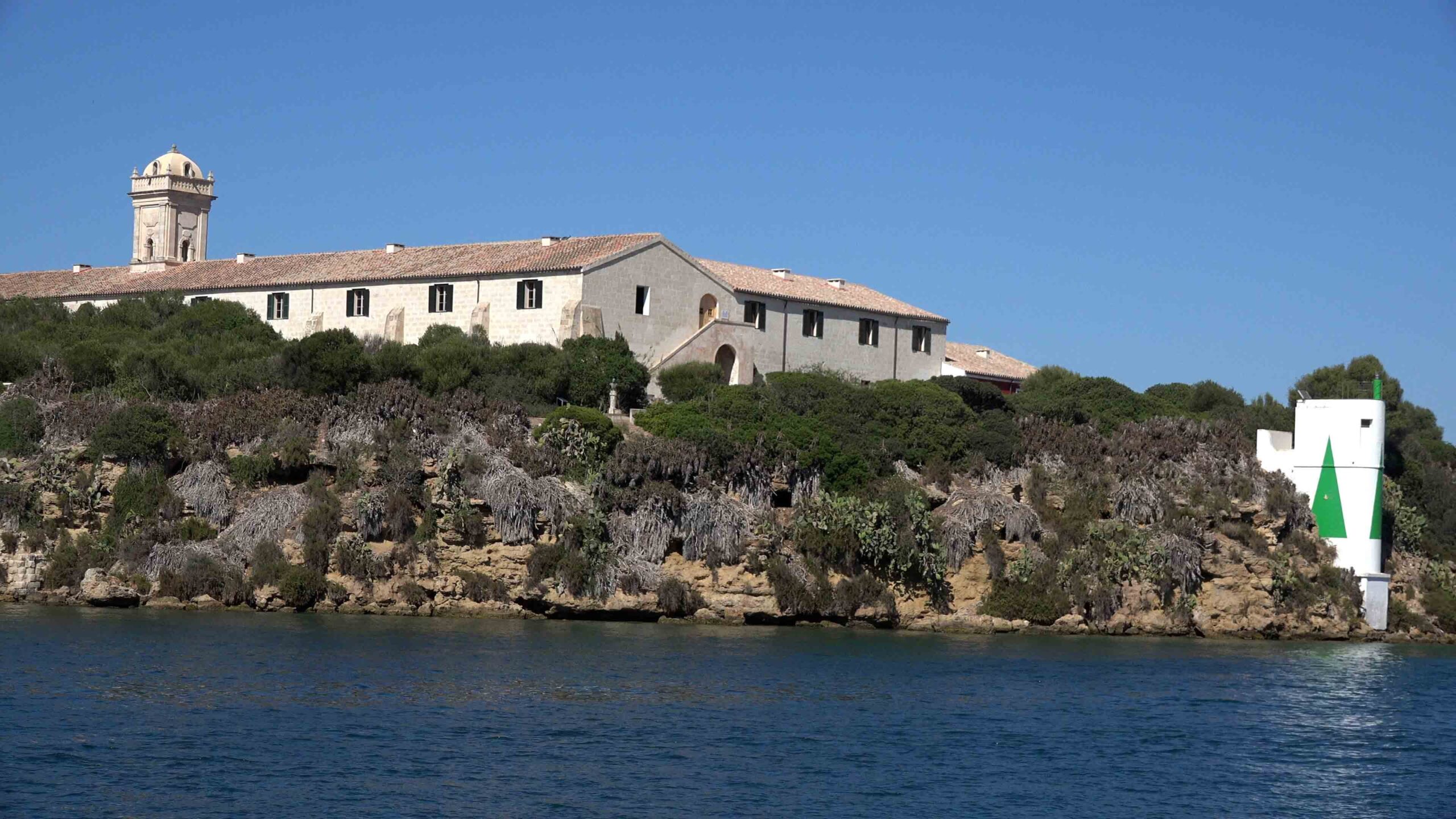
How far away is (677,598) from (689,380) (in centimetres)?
1461

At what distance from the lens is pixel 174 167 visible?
88.2m

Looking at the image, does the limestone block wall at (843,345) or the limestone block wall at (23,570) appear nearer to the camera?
the limestone block wall at (23,570)

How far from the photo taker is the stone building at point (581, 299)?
62.0 meters

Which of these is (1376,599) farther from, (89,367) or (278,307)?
(278,307)

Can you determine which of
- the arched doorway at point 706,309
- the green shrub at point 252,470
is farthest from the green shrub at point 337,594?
the arched doorway at point 706,309

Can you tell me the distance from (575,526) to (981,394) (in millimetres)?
22101

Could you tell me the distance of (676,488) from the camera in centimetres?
4981

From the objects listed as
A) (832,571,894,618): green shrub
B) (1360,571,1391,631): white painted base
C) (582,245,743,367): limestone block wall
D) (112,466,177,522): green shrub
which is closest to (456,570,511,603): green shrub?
(112,466,177,522): green shrub

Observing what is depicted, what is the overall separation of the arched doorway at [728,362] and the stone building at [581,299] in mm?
69

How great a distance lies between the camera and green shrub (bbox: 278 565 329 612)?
149 ft

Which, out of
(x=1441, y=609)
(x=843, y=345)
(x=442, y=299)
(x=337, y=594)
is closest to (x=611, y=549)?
(x=337, y=594)

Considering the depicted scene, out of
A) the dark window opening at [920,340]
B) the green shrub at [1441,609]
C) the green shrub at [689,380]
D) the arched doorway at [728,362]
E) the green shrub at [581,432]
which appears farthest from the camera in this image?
the dark window opening at [920,340]

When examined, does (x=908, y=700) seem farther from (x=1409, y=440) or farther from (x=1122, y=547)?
(x=1409, y=440)

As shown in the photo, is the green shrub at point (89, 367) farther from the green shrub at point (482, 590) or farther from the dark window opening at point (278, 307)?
the green shrub at point (482, 590)
